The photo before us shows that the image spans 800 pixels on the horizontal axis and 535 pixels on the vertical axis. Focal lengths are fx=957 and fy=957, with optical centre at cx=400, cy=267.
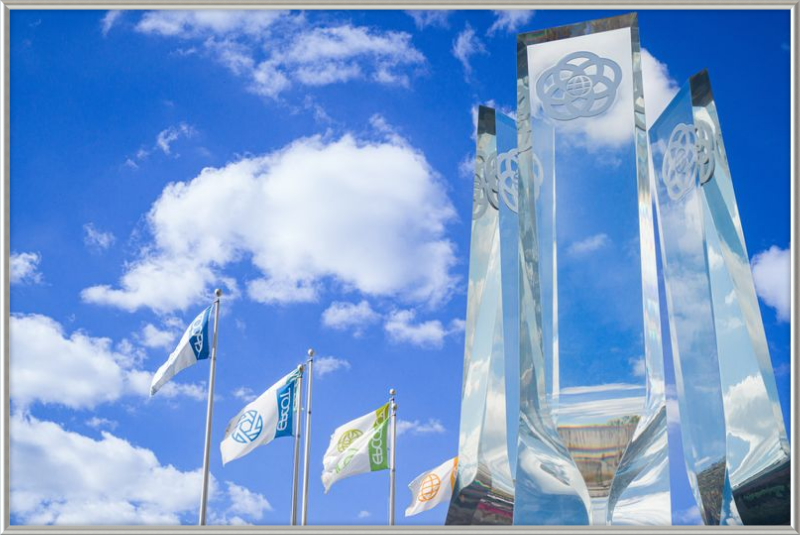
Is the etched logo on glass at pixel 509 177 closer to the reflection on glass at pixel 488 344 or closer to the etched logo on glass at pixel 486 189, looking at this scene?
the reflection on glass at pixel 488 344

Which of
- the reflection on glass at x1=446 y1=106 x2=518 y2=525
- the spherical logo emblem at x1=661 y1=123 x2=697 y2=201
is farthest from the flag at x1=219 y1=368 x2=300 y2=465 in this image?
the spherical logo emblem at x1=661 y1=123 x2=697 y2=201

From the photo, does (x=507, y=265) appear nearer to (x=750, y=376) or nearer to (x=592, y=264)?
(x=592, y=264)

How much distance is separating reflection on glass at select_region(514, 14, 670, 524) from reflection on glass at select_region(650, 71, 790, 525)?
98 centimetres

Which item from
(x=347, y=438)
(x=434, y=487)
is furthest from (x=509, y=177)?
(x=434, y=487)

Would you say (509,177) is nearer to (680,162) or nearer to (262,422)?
(680,162)

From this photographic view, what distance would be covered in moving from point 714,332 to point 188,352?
11088mm

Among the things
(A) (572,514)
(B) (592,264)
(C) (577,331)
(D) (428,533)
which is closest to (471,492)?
(A) (572,514)

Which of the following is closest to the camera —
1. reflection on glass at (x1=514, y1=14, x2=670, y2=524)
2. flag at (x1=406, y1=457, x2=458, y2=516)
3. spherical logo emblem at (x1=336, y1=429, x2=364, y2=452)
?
reflection on glass at (x1=514, y1=14, x2=670, y2=524)

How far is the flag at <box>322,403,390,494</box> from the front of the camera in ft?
77.7

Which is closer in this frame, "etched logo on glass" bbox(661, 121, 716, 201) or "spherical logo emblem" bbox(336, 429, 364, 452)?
"etched logo on glass" bbox(661, 121, 716, 201)

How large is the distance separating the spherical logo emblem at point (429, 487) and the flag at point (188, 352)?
7.61 m

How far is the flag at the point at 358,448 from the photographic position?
23.7 metres

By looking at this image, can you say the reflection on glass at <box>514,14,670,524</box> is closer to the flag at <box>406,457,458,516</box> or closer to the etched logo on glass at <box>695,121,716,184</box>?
the etched logo on glass at <box>695,121,716,184</box>

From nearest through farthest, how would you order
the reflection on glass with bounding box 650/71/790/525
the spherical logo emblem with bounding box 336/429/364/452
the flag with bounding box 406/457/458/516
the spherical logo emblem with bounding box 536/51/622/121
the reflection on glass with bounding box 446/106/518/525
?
1. the reflection on glass with bounding box 650/71/790/525
2. the reflection on glass with bounding box 446/106/518/525
3. the spherical logo emblem with bounding box 536/51/622/121
4. the spherical logo emblem with bounding box 336/429/364/452
5. the flag with bounding box 406/457/458/516
